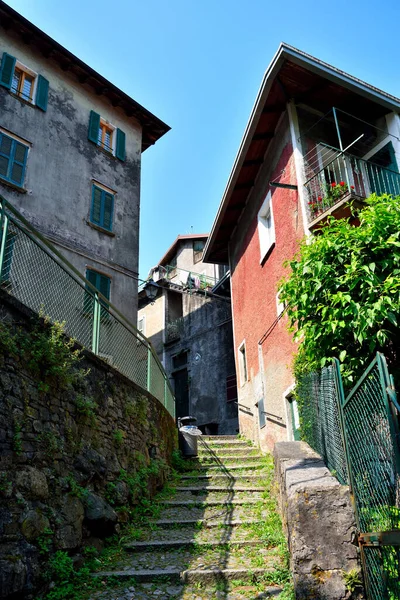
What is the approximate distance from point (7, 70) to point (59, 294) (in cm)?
930

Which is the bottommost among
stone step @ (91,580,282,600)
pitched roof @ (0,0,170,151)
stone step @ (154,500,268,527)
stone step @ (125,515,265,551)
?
stone step @ (91,580,282,600)

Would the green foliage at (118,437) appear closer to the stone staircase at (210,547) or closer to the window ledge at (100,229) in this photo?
the stone staircase at (210,547)

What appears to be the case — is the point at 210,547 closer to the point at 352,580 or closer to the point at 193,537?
the point at 193,537

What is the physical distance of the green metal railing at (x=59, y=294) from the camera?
214 inches

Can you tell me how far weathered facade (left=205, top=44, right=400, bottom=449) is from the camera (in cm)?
975

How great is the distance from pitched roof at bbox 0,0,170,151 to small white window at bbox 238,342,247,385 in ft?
26.4

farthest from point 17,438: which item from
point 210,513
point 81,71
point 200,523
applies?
point 81,71

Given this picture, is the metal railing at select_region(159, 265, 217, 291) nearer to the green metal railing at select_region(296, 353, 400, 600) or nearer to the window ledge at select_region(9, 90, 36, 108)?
the window ledge at select_region(9, 90, 36, 108)

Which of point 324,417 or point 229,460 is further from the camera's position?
point 229,460

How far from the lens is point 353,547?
422 centimetres

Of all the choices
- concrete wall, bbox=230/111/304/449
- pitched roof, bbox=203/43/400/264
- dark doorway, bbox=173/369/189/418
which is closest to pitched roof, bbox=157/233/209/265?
dark doorway, bbox=173/369/189/418

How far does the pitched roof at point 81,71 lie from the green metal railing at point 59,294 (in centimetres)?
945

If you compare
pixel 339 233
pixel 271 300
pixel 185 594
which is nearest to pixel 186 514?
pixel 185 594

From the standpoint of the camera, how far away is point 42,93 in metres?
13.6
